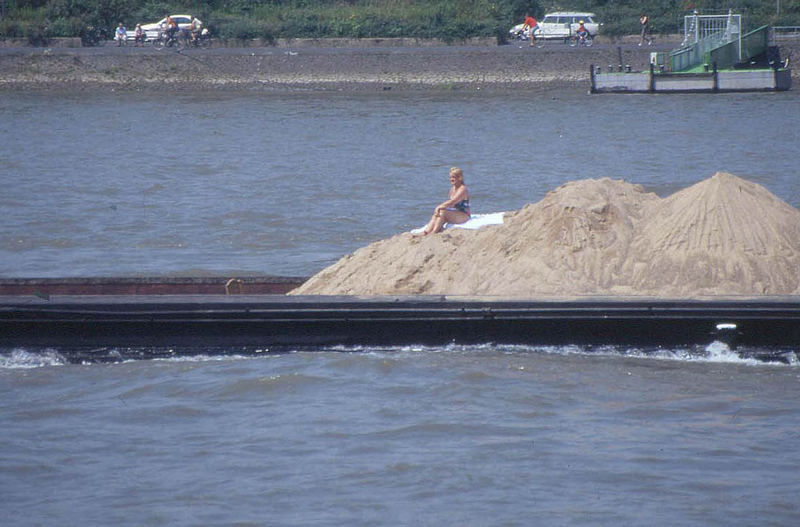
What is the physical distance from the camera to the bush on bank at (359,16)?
4812cm

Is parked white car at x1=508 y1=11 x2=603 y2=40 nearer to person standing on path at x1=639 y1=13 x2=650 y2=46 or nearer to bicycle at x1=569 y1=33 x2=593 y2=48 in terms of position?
bicycle at x1=569 y1=33 x2=593 y2=48

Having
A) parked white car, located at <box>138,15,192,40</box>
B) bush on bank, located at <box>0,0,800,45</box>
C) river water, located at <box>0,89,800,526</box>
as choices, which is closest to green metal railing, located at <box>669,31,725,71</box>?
bush on bank, located at <box>0,0,800,45</box>

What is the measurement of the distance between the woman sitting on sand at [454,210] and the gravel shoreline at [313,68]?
1303 inches

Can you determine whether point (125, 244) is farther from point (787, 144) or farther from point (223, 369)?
point (787, 144)

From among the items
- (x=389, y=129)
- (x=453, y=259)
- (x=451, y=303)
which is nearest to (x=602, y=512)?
(x=451, y=303)

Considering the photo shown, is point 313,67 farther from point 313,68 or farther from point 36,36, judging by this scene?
point 36,36

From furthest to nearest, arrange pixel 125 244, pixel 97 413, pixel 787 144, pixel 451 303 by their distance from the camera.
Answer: pixel 787 144 < pixel 125 244 < pixel 451 303 < pixel 97 413

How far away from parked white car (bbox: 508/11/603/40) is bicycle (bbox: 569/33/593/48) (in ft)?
0.76

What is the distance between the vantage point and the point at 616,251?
9992 mm

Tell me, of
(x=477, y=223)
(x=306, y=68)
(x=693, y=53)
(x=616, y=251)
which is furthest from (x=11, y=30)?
(x=616, y=251)

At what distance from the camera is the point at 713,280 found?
9.77 metres

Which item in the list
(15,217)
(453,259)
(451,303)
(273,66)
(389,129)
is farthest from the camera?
(273,66)

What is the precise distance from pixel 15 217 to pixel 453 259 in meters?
10.9

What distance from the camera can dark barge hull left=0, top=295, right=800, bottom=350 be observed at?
9438 millimetres
